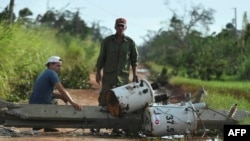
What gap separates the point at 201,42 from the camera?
107ft

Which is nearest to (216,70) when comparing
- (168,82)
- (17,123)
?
(168,82)

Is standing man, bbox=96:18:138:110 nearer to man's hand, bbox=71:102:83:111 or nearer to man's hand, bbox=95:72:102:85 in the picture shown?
man's hand, bbox=95:72:102:85

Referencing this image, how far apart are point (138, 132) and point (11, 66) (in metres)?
4.34

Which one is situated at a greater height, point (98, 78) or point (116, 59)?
point (116, 59)

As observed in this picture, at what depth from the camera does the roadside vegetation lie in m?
12.3

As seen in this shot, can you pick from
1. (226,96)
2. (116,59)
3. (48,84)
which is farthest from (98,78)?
(226,96)

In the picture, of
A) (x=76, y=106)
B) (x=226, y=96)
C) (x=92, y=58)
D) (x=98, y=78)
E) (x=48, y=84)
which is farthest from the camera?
(x=92, y=58)

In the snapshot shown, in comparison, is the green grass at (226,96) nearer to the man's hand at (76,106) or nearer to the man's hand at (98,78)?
the man's hand at (98,78)

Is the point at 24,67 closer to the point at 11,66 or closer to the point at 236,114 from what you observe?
the point at 11,66

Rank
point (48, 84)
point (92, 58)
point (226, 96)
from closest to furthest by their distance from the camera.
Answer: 1. point (48, 84)
2. point (226, 96)
3. point (92, 58)

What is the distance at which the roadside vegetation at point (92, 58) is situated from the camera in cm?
1234

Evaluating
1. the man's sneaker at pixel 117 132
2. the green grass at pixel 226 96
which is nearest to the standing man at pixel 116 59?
the man's sneaker at pixel 117 132

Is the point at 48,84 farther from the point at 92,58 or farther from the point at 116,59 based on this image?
the point at 92,58

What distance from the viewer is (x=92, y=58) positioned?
3434 cm
